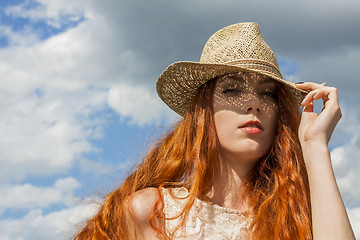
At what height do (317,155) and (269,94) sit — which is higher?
(269,94)

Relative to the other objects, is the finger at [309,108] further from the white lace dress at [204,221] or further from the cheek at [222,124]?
the white lace dress at [204,221]

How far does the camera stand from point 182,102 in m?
4.31

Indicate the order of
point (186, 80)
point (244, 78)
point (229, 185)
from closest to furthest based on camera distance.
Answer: point (244, 78)
point (229, 185)
point (186, 80)

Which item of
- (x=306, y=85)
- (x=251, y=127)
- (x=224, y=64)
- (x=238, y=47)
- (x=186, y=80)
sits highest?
(x=238, y=47)

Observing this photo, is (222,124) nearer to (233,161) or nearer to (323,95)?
(233,161)

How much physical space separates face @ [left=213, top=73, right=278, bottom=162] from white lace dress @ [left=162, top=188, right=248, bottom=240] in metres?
0.43

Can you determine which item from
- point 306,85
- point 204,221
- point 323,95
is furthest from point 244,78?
point 204,221

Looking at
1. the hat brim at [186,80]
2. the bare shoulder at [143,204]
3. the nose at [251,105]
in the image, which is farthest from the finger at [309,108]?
the bare shoulder at [143,204]

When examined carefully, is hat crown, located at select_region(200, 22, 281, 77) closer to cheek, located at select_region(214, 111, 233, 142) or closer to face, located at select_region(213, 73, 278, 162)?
face, located at select_region(213, 73, 278, 162)

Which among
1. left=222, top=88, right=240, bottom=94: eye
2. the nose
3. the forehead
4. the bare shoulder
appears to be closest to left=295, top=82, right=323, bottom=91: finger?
the forehead

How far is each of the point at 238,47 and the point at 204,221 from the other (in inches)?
55.1

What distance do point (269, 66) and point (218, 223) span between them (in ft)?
4.27

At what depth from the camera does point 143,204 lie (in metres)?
3.64

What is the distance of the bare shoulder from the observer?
3613mm
